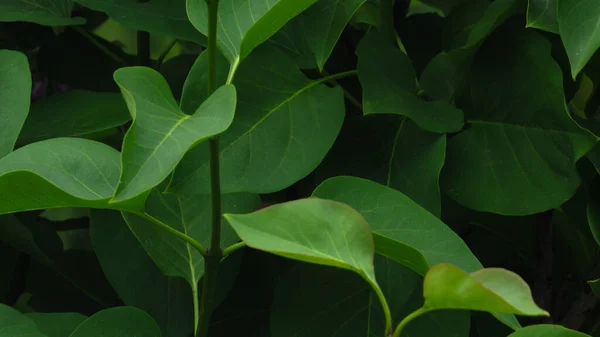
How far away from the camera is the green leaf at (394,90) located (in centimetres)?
53

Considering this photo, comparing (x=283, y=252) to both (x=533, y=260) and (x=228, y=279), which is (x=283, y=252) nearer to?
(x=228, y=279)

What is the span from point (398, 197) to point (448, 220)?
16 centimetres

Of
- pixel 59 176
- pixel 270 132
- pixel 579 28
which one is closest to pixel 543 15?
pixel 579 28

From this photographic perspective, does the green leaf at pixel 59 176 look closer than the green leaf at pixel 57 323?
Yes

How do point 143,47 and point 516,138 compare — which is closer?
point 516,138

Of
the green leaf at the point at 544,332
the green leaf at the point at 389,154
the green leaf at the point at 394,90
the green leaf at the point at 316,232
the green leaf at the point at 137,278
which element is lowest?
the green leaf at the point at 137,278

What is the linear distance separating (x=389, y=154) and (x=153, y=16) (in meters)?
0.19

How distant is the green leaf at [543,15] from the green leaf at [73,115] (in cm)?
27

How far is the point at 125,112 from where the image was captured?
1.92 ft

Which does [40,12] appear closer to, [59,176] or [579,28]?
[59,176]

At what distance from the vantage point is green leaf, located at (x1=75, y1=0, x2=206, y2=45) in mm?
575

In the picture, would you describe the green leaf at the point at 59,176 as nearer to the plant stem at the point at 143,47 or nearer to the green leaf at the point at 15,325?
the green leaf at the point at 15,325

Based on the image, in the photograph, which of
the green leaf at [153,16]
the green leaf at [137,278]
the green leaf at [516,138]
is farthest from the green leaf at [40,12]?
the green leaf at [516,138]

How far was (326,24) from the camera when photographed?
1.73 feet
